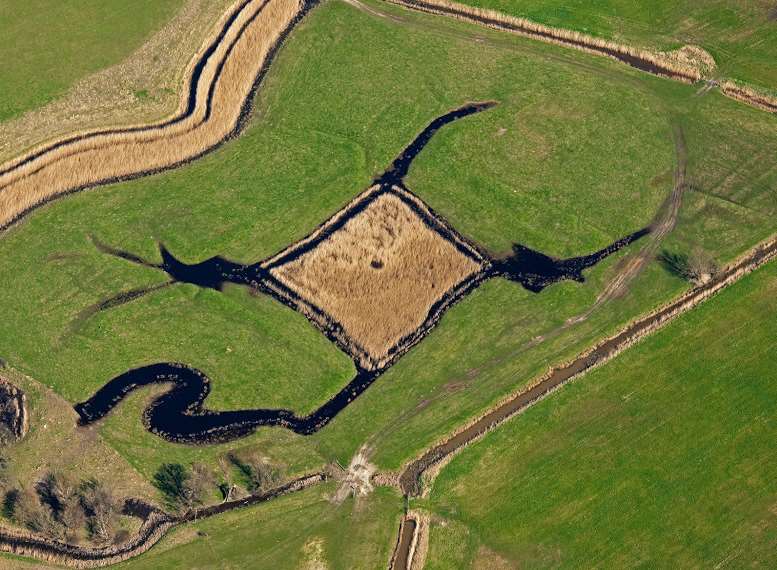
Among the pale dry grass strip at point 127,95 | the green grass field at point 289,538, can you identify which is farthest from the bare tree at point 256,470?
the pale dry grass strip at point 127,95

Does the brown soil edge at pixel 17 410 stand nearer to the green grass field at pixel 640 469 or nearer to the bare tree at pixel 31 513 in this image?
the bare tree at pixel 31 513

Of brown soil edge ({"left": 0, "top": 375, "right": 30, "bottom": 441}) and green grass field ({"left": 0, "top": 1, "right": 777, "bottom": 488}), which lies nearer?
brown soil edge ({"left": 0, "top": 375, "right": 30, "bottom": 441})

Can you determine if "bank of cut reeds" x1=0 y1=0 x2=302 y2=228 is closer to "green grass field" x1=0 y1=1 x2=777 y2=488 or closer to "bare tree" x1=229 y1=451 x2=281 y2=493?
"green grass field" x1=0 y1=1 x2=777 y2=488

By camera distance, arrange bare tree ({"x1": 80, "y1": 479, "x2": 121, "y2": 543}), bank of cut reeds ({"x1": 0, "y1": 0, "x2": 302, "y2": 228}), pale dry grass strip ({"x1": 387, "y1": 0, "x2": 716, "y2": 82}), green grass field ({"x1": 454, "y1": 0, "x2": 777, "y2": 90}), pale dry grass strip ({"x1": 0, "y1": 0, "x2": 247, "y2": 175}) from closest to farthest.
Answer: bare tree ({"x1": 80, "y1": 479, "x2": 121, "y2": 543})
bank of cut reeds ({"x1": 0, "y1": 0, "x2": 302, "y2": 228})
pale dry grass strip ({"x1": 0, "y1": 0, "x2": 247, "y2": 175})
pale dry grass strip ({"x1": 387, "y1": 0, "x2": 716, "y2": 82})
green grass field ({"x1": 454, "y1": 0, "x2": 777, "y2": 90})

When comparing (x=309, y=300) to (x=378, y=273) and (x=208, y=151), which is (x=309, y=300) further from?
(x=208, y=151)

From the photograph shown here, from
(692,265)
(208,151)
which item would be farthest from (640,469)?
(208,151)

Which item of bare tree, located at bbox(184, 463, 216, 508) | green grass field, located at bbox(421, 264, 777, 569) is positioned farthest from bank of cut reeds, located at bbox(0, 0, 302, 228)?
green grass field, located at bbox(421, 264, 777, 569)

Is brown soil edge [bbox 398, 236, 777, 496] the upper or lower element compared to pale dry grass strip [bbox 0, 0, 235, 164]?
lower
